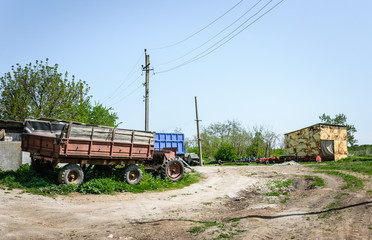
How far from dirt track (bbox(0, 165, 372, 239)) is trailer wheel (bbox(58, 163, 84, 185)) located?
0.96 metres

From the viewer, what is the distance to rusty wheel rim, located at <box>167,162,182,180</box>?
1616cm

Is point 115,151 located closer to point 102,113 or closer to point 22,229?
point 22,229

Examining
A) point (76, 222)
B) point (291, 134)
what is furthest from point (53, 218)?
point (291, 134)

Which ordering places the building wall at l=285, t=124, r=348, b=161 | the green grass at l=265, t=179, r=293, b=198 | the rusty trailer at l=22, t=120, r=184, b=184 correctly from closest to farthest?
the rusty trailer at l=22, t=120, r=184, b=184
the green grass at l=265, t=179, r=293, b=198
the building wall at l=285, t=124, r=348, b=161

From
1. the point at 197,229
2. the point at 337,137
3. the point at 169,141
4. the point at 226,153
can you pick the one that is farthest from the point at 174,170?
the point at 337,137

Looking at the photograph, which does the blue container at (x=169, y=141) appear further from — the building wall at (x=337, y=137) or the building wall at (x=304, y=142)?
the building wall at (x=337, y=137)

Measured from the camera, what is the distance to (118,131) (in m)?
13.4

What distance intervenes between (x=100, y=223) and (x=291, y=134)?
3124 centimetres

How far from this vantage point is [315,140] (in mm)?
32500

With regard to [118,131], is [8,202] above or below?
below

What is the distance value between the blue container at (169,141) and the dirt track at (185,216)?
443 inches

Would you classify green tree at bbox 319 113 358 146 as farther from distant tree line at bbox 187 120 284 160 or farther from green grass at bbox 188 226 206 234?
green grass at bbox 188 226 206 234

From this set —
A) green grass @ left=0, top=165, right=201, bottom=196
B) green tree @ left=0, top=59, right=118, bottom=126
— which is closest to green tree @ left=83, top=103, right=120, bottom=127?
green tree @ left=0, top=59, right=118, bottom=126

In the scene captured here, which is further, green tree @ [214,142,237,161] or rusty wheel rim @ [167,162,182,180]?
Answer: green tree @ [214,142,237,161]
